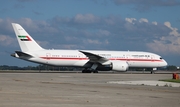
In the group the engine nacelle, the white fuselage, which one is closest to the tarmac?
the white fuselage

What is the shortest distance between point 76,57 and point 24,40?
8474mm

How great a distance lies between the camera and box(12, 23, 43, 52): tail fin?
5962cm

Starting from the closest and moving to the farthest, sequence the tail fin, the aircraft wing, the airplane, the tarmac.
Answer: the tarmac < the airplane < the aircraft wing < the tail fin

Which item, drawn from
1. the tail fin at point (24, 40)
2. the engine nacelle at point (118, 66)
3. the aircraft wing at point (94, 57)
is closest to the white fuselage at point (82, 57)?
the aircraft wing at point (94, 57)

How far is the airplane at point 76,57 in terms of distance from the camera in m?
58.8

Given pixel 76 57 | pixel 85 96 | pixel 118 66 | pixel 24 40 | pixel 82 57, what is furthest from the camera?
pixel 82 57

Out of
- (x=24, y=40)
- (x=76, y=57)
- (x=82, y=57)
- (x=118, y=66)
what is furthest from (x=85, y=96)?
(x=24, y=40)

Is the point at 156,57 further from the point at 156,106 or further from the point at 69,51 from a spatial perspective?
the point at 156,106

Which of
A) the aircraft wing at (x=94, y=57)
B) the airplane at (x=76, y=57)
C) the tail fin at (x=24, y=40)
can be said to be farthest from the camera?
the tail fin at (x=24, y=40)

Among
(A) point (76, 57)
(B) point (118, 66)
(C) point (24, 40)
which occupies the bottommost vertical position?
(B) point (118, 66)

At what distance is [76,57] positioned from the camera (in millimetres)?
59500

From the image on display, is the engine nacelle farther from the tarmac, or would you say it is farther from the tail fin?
the tarmac

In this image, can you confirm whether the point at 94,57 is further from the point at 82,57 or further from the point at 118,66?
the point at 118,66

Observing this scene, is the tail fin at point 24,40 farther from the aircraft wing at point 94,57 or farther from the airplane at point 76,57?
the aircraft wing at point 94,57
